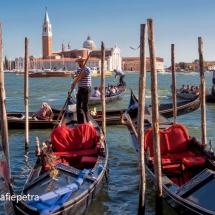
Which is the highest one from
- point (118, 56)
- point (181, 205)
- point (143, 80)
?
point (118, 56)

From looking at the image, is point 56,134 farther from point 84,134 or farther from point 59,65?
point 59,65

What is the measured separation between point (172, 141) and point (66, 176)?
1.07 metres

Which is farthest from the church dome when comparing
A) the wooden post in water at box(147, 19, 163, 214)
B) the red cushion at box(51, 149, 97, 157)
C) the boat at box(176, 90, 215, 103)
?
the wooden post in water at box(147, 19, 163, 214)

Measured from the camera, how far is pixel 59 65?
45.9 metres

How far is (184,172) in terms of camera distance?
2895 millimetres

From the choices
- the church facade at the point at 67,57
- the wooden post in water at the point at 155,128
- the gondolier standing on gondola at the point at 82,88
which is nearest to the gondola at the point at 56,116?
the gondolier standing on gondola at the point at 82,88

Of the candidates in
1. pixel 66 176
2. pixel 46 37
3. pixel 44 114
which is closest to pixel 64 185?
pixel 66 176

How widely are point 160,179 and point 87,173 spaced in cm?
50

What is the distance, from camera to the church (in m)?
44.9

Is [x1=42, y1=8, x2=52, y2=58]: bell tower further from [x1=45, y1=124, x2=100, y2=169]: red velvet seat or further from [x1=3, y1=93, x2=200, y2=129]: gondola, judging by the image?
[x1=45, y1=124, x2=100, y2=169]: red velvet seat

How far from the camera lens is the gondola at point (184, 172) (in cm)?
225

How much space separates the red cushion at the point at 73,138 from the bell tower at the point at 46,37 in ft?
148

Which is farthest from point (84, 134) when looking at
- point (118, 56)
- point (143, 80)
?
point (118, 56)

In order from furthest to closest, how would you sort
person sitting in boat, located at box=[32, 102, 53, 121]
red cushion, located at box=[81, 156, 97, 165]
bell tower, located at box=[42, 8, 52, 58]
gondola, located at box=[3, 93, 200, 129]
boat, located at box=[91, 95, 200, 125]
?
bell tower, located at box=[42, 8, 52, 58]
boat, located at box=[91, 95, 200, 125]
person sitting in boat, located at box=[32, 102, 53, 121]
gondola, located at box=[3, 93, 200, 129]
red cushion, located at box=[81, 156, 97, 165]
